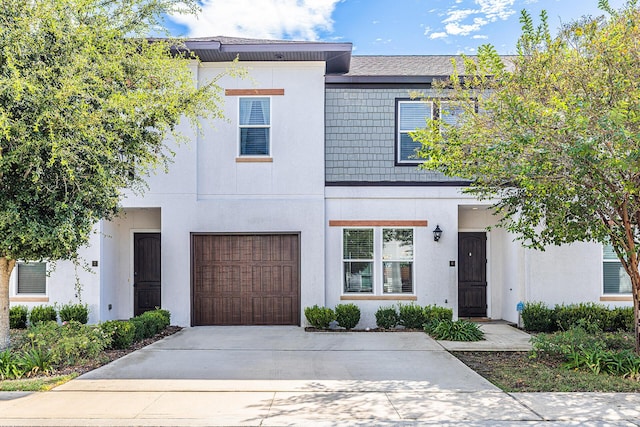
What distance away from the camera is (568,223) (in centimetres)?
890

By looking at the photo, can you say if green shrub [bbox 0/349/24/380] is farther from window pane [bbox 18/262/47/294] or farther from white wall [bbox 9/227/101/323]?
window pane [bbox 18/262/47/294]

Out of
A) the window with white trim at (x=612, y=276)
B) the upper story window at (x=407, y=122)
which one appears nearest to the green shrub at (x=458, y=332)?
the window with white trim at (x=612, y=276)

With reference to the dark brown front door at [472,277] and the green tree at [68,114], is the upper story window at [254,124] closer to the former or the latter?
the green tree at [68,114]

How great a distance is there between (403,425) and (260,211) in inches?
321

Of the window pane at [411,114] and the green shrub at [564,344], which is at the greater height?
the window pane at [411,114]

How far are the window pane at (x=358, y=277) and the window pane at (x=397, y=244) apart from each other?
21.5 inches

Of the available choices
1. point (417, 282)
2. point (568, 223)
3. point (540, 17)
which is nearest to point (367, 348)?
point (417, 282)

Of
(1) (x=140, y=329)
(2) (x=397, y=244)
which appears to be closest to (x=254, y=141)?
(2) (x=397, y=244)

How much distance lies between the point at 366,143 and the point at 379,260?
295 cm

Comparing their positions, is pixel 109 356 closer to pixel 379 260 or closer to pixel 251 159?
pixel 251 159

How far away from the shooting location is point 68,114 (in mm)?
7977

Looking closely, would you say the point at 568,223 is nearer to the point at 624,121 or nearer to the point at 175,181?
the point at 624,121

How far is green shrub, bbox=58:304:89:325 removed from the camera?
12.7m

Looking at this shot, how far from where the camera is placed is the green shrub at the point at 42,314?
12.6 meters
